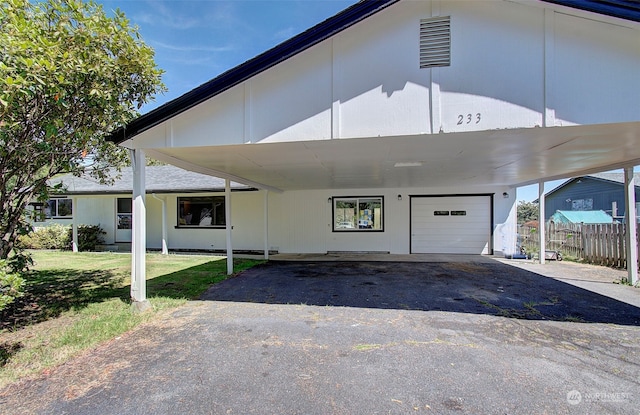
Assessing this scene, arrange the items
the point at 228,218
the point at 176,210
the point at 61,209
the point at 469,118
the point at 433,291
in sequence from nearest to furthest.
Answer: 1. the point at 469,118
2. the point at 433,291
3. the point at 228,218
4. the point at 176,210
5. the point at 61,209

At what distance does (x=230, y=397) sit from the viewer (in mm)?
2832

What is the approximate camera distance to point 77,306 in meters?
5.44

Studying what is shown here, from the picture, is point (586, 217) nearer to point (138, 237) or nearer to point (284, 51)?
point (284, 51)

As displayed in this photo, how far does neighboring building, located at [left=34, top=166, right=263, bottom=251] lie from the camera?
43.1ft

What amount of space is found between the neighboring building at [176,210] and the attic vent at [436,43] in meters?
9.52

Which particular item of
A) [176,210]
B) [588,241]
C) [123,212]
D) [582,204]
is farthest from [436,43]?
[582,204]

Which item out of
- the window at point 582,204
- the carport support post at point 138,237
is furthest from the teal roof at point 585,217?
the carport support post at point 138,237

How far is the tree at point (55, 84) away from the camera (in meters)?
3.35

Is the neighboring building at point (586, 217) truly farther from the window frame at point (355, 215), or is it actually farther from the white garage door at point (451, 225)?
the window frame at point (355, 215)

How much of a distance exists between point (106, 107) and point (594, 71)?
261 inches

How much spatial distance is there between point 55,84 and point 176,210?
11.1 meters

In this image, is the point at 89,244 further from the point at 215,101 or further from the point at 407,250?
the point at 407,250

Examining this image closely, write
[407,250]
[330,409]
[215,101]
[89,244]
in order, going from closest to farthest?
[330,409] → [215,101] → [407,250] → [89,244]

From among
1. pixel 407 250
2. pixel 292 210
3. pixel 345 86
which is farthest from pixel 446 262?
pixel 345 86
